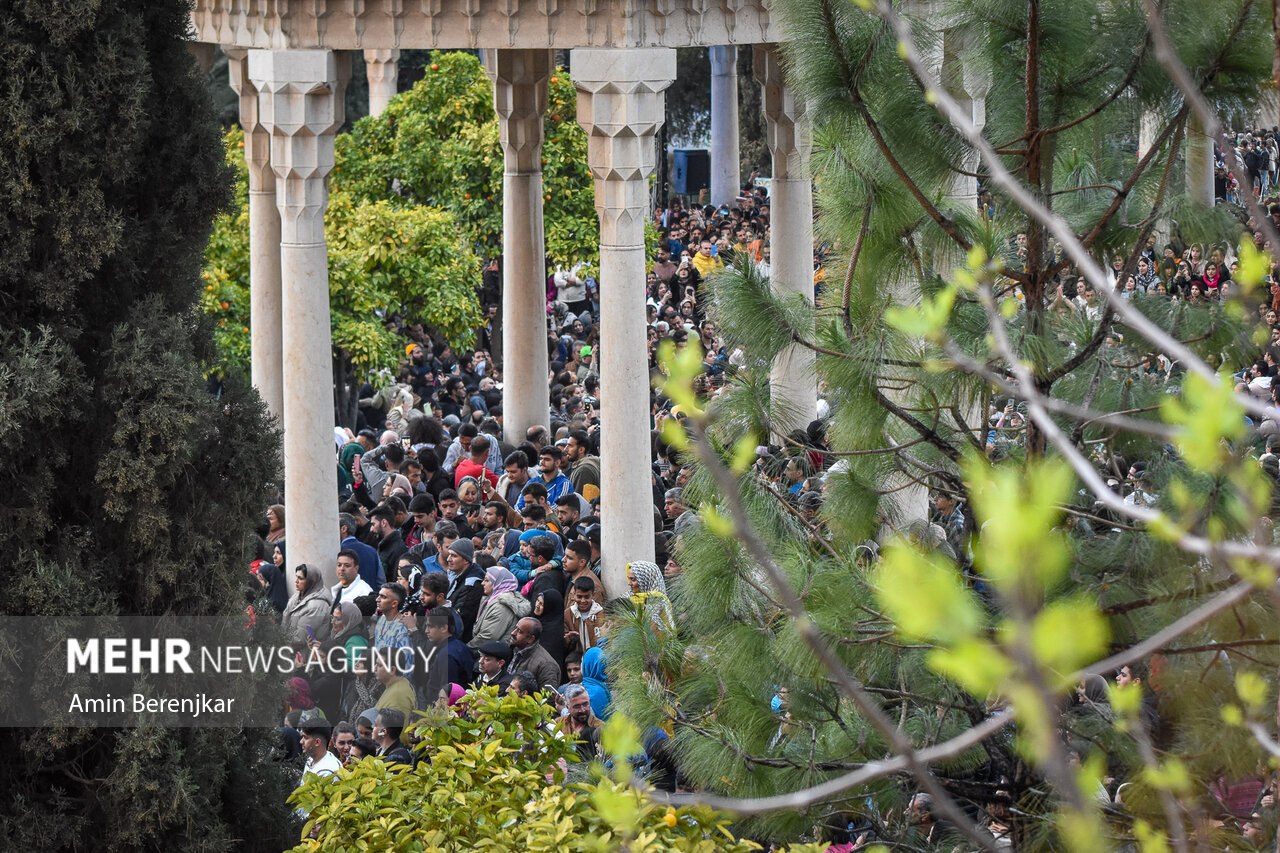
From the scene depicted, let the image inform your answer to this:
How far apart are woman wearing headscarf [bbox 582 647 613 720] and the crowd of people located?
16 mm

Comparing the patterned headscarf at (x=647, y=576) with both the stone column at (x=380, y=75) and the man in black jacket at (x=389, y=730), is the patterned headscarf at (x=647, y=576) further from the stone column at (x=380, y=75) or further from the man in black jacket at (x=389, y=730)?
the stone column at (x=380, y=75)

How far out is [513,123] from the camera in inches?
637

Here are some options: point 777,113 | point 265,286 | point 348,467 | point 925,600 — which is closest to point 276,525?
point 348,467

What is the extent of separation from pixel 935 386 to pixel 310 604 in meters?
6.99

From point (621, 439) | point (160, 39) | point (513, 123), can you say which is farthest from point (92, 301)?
point (513, 123)

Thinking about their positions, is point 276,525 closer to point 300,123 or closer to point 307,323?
point 307,323

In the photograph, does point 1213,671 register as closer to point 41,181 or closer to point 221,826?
point 221,826

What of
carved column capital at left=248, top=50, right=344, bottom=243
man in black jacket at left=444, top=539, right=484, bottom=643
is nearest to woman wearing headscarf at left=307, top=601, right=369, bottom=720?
man in black jacket at left=444, top=539, right=484, bottom=643

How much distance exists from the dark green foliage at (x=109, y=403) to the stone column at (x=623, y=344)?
565 centimetres

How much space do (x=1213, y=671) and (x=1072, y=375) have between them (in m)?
1.30

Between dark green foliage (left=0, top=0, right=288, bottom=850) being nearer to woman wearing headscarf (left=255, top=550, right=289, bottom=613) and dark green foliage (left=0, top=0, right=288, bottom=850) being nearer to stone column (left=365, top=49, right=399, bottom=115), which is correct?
woman wearing headscarf (left=255, top=550, right=289, bottom=613)

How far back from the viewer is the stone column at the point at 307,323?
12.7 meters

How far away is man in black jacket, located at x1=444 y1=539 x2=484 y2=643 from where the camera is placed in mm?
11195

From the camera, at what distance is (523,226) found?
16.3 m
